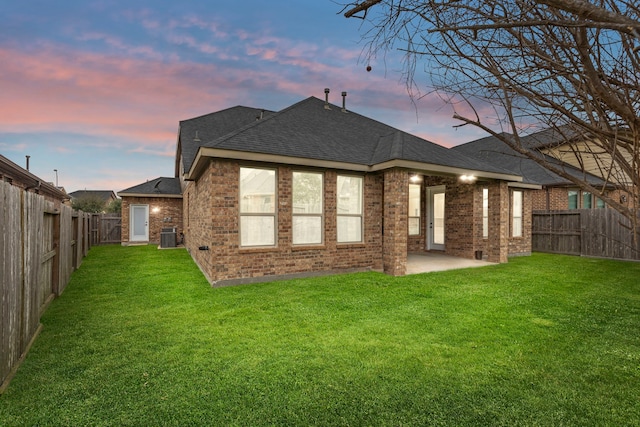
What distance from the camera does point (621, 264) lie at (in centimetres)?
1066

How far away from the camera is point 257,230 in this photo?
778cm

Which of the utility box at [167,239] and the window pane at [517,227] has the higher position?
the window pane at [517,227]

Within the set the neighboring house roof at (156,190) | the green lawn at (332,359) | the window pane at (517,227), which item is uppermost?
Answer: the neighboring house roof at (156,190)

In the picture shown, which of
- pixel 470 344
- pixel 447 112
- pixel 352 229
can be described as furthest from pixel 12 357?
pixel 352 229

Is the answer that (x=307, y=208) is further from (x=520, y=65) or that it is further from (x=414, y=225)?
(x=520, y=65)

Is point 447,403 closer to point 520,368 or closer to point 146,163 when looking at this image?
point 520,368

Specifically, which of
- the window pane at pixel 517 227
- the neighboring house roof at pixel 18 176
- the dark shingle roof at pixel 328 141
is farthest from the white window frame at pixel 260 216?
the window pane at pixel 517 227

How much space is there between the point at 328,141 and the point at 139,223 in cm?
1400

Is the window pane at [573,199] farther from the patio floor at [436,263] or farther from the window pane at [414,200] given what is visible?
the patio floor at [436,263]

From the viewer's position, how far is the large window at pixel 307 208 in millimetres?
8219

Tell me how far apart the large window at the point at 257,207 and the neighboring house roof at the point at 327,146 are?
0.54 meters

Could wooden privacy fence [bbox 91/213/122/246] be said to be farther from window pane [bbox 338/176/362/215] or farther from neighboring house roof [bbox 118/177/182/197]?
window pane [bbox 338/176/362/215]

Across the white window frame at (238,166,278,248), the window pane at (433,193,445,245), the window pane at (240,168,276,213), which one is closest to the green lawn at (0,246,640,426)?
the white window frame at (238,166,278,248)

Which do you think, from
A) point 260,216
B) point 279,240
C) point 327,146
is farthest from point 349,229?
point 260,216
